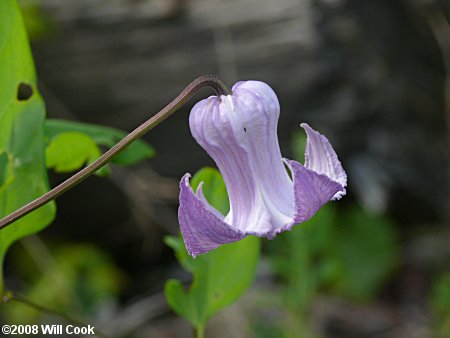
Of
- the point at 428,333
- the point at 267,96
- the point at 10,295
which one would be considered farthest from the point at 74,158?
the point at 428,333

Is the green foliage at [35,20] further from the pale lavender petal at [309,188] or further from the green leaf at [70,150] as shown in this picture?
the pale lavender petal at [309,188]

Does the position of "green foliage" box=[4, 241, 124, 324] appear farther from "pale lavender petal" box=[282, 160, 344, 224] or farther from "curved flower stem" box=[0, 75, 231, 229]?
"pale lavender petal" box=[282, 160, 344, 224]

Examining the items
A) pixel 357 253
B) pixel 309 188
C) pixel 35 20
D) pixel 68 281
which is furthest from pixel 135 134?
pixel 357 253

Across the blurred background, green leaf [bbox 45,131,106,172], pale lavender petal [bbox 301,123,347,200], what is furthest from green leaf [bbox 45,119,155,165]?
the blurred background

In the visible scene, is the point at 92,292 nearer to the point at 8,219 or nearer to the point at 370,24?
the point at 370,24

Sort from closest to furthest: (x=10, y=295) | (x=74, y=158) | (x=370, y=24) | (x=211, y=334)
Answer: (x=10, y=295) → (x=74, y=158) → (x=370, y=24) → (x=211, y=334)

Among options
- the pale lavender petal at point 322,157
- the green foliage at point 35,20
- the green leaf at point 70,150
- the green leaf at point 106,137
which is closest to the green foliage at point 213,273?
the green leaf at point 106,137
